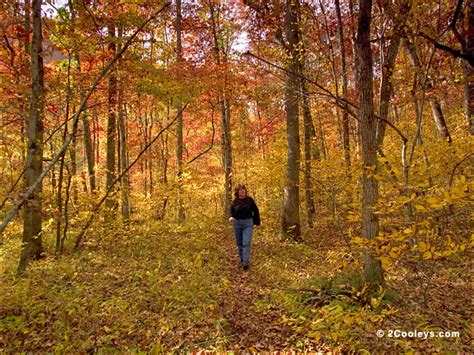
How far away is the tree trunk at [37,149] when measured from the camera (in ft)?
13.5

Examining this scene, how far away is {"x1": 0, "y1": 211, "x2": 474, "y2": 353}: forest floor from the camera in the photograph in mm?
3947

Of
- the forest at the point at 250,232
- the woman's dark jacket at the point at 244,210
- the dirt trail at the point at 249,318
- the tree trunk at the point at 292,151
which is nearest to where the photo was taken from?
the forest at the point at 250,232

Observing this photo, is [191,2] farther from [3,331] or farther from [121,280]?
[3,331]

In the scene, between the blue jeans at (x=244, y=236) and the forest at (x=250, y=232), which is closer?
the forest at (x=250, y=232)

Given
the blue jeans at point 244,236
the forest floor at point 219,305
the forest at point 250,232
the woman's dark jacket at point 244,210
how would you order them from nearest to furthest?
the forest at point 250,232 < the forest floor at point 219,305 < the blue jeans at point 244,236 < the woman's dark jacket at point 244,210

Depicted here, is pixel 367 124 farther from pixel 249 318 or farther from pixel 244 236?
pixel 244 236

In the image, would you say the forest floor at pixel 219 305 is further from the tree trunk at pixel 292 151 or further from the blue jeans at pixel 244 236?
the tree trunk at pixel 292 151

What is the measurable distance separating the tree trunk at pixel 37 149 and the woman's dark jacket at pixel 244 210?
3889 mm

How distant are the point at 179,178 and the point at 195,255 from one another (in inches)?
125

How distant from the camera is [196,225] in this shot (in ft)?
34.9

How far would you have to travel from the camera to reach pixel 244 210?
6961mm

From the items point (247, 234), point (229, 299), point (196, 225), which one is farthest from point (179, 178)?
point (229, 299)

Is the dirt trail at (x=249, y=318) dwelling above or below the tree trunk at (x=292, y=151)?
below

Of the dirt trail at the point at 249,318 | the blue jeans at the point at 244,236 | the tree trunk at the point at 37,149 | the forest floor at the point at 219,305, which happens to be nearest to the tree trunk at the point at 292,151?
the forest floor at the point at 219,305
